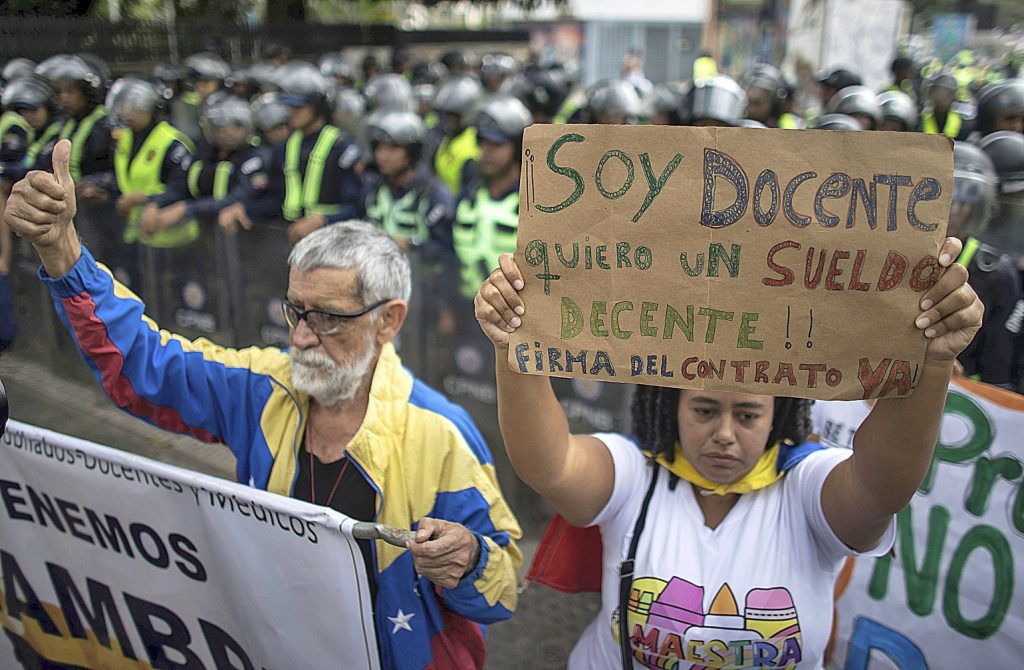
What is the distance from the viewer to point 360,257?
7.91ft

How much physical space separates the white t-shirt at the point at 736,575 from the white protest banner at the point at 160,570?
68 centimetres

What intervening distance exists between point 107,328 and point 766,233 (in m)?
1.68

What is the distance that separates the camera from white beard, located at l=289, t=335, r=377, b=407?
2338 mm

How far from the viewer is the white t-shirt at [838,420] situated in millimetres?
3000

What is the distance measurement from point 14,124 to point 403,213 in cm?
241

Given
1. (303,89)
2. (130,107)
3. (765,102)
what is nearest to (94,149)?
(130,107)

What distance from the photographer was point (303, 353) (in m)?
2.36

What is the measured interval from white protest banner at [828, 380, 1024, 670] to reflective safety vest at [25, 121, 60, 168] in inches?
140

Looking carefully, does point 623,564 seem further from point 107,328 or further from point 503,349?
point 107,328

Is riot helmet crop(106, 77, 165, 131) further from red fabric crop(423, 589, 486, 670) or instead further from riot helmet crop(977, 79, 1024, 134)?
riot helmet crop(977, 79, 1024, 134)

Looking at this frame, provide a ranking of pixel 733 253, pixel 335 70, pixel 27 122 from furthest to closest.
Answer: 1. pixel 335 70
2. pixel 27 122
3. pixel 733 253

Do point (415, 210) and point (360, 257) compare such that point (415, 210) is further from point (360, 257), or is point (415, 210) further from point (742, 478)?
point (742, 478)

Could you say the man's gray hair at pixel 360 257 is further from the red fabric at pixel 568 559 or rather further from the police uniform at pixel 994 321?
the police uniform at pixel 994 321

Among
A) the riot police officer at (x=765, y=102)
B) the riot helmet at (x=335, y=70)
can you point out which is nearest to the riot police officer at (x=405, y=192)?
the riot police officer at (x=765, y=102)
